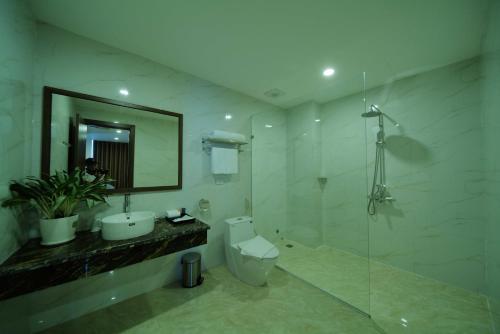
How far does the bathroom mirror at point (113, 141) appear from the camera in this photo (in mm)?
1484

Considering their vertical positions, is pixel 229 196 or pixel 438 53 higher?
pixel 438 53

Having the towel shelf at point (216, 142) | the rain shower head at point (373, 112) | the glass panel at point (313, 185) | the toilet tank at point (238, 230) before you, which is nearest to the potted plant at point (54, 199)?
the towel shelf at point (216, 142)

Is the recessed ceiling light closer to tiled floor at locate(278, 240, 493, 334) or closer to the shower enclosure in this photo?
the shower enclosure

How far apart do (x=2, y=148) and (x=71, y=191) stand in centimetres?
43

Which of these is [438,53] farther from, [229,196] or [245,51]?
[229,196]

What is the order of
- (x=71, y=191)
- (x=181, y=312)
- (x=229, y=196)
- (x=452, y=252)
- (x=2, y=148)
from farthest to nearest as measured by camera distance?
(x=229, y=196) → (x=452, y=252) → (x=181, y=312) → (x=71, y=191) → (x=2, y=148)

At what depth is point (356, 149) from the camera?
260 centimetres

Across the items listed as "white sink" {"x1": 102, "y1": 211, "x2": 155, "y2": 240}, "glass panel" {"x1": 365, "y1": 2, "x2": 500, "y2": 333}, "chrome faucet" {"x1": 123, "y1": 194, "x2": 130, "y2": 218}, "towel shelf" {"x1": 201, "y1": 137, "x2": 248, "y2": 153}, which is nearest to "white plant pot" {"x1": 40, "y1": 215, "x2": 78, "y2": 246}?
"white sink" {"x1": 102, "y1": 211, "x2": 155, "y2": 240}

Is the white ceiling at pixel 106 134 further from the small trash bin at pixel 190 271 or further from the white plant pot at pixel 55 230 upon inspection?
the small trash bin at pixel 190 271

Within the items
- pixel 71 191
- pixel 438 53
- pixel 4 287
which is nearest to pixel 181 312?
pixel 4 287

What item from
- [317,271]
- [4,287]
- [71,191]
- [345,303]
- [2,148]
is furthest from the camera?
[317,271]

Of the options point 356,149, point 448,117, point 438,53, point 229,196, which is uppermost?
point 438,53

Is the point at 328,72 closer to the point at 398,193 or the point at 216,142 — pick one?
the point at 216,142

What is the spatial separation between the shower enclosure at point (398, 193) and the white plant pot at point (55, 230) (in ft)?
6.68
